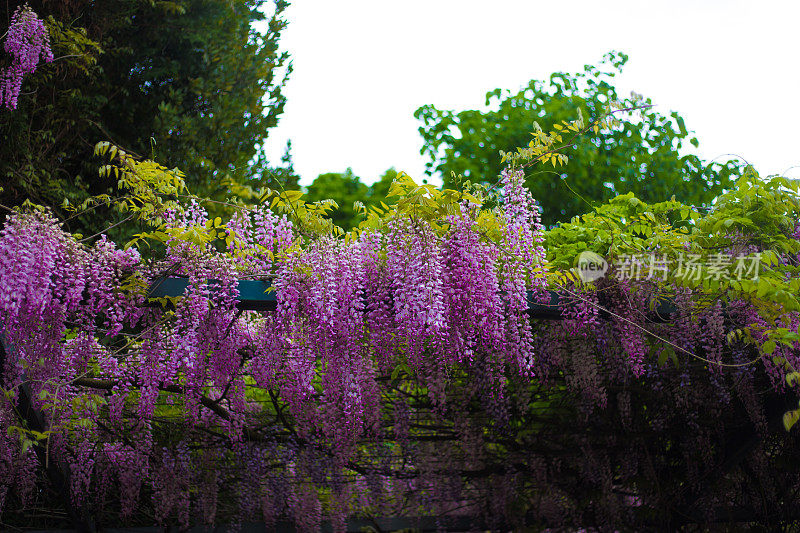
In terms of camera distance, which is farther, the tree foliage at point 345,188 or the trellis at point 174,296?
the tree foliage at point 345,188

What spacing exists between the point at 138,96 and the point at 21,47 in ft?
4.47

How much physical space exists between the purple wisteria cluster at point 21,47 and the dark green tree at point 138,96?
0.54ft

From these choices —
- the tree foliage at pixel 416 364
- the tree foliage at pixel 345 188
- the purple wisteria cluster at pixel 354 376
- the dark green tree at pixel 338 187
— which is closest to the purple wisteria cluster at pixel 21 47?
the purple wisteria cluster at pixel 354 376

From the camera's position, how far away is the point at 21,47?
201 inches

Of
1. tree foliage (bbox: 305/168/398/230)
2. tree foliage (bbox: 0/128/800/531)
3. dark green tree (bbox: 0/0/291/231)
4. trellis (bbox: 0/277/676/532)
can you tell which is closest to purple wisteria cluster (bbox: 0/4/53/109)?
dark green tree (bbox: 0/0/291/231)

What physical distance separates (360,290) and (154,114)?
13.9ft

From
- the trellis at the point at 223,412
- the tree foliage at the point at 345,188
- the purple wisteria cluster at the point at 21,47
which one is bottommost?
the trellis at the point at 223,412

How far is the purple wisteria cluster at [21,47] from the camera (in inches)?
200

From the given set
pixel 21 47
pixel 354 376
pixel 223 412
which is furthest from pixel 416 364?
pixel 21 47

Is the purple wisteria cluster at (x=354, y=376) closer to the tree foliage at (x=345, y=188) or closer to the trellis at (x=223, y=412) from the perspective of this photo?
the trellis at (x=223, y=412)

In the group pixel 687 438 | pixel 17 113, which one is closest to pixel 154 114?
pixel 17 113

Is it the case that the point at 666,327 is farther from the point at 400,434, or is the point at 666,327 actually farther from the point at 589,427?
the point at 400,434

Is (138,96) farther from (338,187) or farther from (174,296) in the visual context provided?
(338,187)

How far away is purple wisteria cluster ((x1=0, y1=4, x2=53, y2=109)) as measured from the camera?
200 inches
